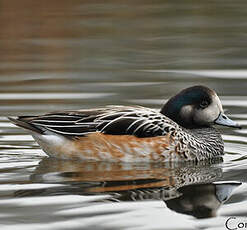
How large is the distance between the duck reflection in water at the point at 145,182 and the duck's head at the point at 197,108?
1.79 feet

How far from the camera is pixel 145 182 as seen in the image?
9.62 m

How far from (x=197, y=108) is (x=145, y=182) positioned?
1819 millimetres

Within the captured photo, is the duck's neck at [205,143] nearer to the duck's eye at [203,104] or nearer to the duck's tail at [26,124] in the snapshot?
the duck's eye at [203,104]

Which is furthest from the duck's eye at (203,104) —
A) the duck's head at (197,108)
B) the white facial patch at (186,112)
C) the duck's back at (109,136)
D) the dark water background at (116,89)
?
the dark water background at (116,89)

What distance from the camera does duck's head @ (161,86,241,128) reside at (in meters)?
11.1

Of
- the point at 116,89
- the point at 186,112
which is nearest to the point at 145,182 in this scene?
the point at 186,112

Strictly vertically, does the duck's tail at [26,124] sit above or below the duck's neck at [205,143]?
above

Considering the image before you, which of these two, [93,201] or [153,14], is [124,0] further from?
[93,201]

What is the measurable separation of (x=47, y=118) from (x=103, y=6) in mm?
13161

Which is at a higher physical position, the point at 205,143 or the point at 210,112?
the point at 210,112

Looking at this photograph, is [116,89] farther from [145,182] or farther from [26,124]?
[145,182]

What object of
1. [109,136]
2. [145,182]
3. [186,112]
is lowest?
[145,182]

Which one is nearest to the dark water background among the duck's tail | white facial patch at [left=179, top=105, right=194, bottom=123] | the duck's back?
the duck's back

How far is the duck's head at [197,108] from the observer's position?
11.1m
